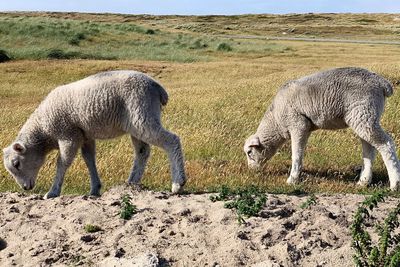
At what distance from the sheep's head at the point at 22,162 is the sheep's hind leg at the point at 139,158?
1.43 metres

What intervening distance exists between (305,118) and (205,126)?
19.0ft

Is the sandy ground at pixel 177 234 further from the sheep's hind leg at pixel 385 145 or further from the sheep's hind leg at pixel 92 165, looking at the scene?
the sheep's hind leg at pixel 385 145

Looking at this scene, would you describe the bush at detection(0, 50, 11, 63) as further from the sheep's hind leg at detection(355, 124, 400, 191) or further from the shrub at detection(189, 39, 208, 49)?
the sheep's hind leg at detection(355, 124, 400, 191)

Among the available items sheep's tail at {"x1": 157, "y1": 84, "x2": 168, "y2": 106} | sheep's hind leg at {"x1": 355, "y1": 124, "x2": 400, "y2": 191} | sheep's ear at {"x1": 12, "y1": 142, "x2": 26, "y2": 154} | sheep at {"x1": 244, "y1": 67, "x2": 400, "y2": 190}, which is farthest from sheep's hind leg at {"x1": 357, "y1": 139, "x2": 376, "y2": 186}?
sheep's ear at {"x1": 12, "y1": 142, "x2": 26, "y2": 154}

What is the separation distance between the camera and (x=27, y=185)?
959 centimetres

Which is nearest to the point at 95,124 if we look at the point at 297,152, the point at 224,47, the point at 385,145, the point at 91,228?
→ the point at 91,228

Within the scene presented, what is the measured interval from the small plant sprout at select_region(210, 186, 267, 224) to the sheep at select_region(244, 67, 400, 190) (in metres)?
3.39

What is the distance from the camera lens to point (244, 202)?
24.7 feet

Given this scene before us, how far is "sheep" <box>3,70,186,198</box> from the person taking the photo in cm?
874

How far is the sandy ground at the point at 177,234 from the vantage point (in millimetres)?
6520

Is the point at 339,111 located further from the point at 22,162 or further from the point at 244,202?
the point at 22,162

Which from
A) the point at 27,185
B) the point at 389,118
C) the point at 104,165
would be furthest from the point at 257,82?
the point at 27,185

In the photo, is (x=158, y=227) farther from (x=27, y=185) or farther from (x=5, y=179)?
(x=5, y=179)

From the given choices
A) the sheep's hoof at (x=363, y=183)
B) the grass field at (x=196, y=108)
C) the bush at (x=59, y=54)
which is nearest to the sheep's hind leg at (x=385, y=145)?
the grass field at (x=196, y=108)
